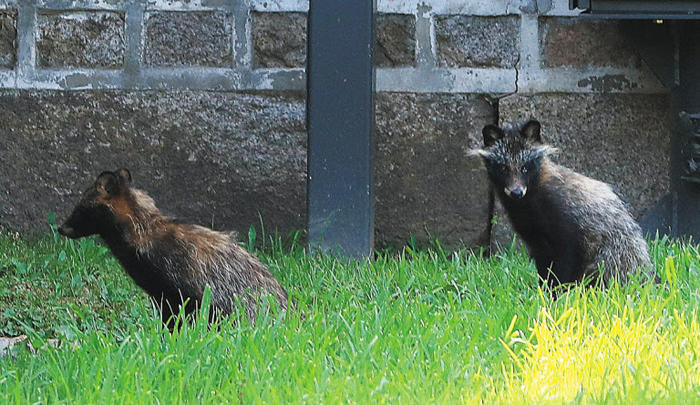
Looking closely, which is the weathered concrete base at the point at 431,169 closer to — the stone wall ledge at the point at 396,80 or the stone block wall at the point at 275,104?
the stone block wall at the point at 275,104

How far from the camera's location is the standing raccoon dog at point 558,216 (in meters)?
5.84

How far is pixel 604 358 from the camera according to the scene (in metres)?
3.92

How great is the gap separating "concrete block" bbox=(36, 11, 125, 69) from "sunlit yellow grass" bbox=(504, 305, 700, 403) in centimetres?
431

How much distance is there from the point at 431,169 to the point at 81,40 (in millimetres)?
2755

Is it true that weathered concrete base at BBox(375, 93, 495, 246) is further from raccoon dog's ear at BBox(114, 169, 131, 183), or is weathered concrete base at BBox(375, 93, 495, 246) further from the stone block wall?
raccoon dog's ear at BBox(114, 169, 131, 183)

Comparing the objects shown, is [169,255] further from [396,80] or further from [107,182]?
[396,80]

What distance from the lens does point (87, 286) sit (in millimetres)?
6352

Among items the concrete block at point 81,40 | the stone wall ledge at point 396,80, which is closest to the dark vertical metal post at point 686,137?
the stone wall ledge at point 396,80

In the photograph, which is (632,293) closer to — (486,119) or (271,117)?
(486,119)

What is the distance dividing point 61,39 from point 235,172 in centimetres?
159

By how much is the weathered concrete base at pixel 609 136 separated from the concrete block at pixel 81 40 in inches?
114

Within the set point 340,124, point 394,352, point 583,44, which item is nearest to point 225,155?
point 340,124

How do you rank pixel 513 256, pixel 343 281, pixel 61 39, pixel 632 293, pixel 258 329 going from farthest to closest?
pixel 61 39
pixel 513 256
pixel 343 281
pixel 632 293
pixel 258 329

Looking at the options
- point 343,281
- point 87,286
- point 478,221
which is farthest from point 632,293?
point 87,286
